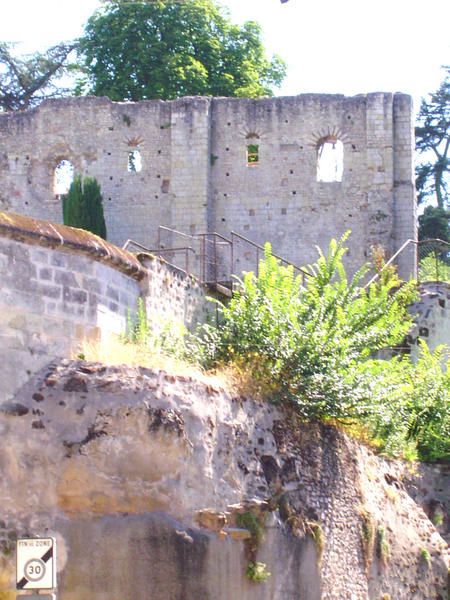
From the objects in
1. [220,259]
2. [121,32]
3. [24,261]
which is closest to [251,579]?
[24,261]

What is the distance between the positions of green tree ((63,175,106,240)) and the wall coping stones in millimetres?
11524

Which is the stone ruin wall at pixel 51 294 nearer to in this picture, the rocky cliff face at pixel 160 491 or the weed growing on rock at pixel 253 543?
the rocky cliff face at pixel 160 491

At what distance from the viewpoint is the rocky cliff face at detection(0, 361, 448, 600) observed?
1549cm

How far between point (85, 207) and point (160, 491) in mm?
14872

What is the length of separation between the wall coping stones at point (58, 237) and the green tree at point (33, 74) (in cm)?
2467

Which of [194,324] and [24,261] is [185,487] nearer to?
[24,261]

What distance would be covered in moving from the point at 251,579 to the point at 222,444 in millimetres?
1555

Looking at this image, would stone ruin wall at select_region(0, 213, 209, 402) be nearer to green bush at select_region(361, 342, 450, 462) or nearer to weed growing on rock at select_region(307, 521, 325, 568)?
weed growing on rock at select_region(307, 521, 325, 568)

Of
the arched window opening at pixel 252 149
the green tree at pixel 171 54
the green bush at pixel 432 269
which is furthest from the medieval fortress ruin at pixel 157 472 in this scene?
the green tree at pixel 171 54

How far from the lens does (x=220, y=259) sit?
29219 mm

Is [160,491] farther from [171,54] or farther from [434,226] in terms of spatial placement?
[434,226]

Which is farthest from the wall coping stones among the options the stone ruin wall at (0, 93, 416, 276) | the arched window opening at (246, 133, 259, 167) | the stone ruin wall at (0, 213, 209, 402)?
the arched window opening at (246, 133, 259, 167)

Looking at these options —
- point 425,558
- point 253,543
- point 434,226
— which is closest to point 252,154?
point 434,226

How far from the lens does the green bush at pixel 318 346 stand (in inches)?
733
